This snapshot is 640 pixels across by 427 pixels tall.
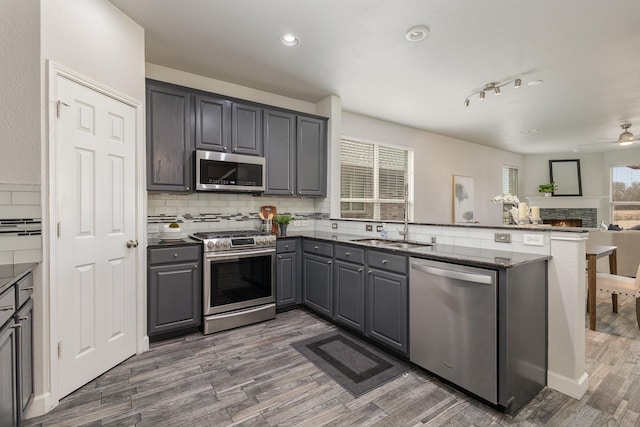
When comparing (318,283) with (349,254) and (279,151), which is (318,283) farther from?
(279,151)

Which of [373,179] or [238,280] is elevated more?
[373,179]

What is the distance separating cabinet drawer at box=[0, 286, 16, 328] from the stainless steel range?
1.53 meters

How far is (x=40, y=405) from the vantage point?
72.2 inches

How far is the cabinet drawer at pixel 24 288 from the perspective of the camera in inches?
61.8

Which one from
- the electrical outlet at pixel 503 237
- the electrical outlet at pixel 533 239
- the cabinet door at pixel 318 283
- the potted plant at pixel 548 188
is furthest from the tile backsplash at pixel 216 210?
the potted plant at pixel 548 188

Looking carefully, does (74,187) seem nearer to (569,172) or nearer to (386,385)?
(386,385)

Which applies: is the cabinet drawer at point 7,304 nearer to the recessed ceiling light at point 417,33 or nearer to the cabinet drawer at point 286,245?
the cabinet drawer at point 286,245

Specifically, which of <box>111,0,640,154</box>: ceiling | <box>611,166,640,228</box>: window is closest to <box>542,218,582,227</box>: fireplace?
<box>611,166,640,228</box>: window

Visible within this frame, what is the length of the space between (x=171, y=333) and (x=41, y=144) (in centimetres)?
190

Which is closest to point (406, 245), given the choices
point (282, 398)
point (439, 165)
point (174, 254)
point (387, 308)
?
point (387, 308)

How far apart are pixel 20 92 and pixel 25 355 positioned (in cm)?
151

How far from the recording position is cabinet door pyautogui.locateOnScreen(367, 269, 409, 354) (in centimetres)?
243

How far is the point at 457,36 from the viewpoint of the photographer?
2.71 metres

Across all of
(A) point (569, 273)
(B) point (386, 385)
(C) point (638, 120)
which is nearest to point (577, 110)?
(C) point (638, 120)
